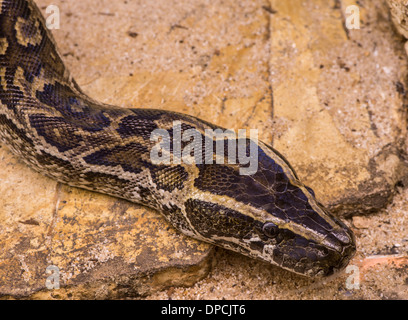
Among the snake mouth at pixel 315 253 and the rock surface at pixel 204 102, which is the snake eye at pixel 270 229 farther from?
the rock surface at pixel 204 102

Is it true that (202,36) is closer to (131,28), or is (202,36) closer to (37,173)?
(131,28)

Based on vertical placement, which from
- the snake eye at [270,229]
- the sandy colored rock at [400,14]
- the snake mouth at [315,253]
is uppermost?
the sandy colored rock at [400,14]

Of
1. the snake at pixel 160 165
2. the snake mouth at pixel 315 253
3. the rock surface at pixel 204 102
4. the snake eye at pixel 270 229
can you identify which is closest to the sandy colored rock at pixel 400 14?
the rock surface at pixel 204 102

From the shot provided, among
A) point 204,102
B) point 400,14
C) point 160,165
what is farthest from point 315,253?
point 400,14

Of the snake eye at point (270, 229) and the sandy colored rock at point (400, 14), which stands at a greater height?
the sandy colored rock at point (400, 14)

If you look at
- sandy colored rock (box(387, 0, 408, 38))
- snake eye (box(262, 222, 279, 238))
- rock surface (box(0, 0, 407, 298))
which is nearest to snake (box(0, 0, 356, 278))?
snake eye (box(262, 222, 279, 238))

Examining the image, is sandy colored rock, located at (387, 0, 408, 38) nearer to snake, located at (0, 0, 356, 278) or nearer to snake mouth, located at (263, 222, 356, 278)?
snake, located at (0, 0, 356, 278)

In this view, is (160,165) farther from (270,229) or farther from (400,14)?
(400,14)

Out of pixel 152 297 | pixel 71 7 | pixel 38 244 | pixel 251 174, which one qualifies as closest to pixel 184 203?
pixel 251 174
